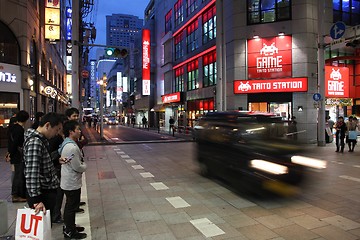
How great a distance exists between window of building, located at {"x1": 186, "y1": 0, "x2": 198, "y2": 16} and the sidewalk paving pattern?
24953 mm

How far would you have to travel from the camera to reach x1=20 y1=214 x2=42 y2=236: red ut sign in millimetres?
3249

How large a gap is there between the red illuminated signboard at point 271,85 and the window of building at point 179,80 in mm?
13607

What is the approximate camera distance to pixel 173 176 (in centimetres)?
927

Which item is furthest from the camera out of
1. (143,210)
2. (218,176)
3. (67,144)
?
(218,176)

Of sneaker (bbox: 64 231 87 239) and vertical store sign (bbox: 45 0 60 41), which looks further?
vertical store sign (bbox: 45 0 60 41)

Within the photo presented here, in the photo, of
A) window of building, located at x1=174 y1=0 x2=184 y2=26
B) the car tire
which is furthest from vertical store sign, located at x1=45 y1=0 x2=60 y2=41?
the car tire

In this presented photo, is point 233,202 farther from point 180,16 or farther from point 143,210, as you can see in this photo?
point 180,16

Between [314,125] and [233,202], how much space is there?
15528mm

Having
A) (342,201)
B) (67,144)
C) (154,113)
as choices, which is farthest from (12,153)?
(154,113)

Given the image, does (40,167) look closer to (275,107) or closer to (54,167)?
(54,167)

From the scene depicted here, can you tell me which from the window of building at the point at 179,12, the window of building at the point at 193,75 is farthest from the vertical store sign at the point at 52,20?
the window of building at the point at 179,12

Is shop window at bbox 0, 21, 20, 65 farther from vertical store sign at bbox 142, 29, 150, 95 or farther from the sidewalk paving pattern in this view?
vertical store sign at bbox 142, 29, 150, 95

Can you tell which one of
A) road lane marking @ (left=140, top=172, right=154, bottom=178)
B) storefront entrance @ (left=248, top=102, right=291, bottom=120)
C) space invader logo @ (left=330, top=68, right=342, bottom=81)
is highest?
space invader logo @ (left=330, top=68, right=342, bottom=81)

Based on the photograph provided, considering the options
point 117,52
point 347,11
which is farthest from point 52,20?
point 347,11
